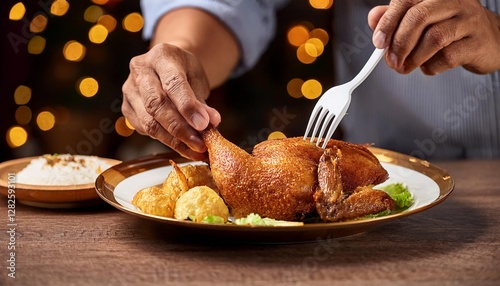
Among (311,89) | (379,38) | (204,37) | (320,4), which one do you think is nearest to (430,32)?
(379,38)

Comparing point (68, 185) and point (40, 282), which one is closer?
point (40, 282)

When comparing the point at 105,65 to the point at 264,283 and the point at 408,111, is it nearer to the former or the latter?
the point at 408,111

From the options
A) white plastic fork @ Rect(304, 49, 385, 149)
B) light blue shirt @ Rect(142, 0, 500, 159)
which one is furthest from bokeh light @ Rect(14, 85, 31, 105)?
white plastic fork @ Rect(304, 49, 385, 149)

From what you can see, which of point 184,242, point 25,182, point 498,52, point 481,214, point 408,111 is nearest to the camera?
point 184,242

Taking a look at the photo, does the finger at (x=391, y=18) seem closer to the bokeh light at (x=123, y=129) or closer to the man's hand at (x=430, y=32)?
the man's hand at (x=430, y=32)

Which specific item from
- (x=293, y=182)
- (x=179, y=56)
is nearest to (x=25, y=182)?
(x=179, y=56)

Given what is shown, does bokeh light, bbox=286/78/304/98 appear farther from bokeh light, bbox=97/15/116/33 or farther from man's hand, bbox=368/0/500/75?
man's hand, bbox=368/0/500/75
